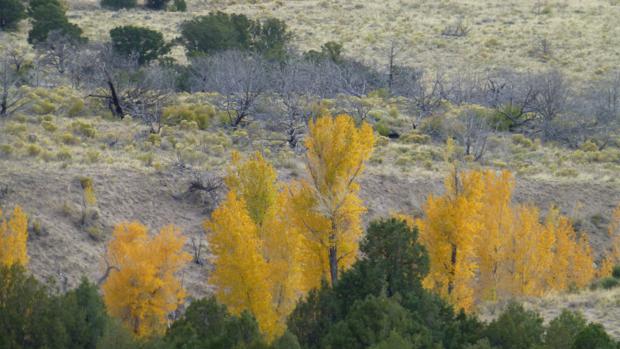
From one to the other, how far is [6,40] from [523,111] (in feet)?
110

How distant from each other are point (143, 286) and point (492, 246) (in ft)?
48.8

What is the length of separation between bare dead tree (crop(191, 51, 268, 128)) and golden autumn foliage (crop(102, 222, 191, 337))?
1982cm

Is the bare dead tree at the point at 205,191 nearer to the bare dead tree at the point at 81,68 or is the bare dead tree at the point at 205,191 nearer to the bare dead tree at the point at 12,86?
the bare dead tree at the point at 12,86

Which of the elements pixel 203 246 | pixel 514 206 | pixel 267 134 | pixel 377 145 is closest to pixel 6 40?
pixel 267 134

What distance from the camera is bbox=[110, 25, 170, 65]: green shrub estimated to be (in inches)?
2452

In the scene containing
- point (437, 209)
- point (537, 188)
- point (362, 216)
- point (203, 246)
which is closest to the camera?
point (437, 209)

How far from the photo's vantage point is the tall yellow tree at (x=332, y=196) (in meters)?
31.8

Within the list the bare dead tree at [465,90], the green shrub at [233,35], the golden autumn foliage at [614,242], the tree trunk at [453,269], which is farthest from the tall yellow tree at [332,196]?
the green shrub at [233,35]

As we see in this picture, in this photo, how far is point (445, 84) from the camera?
217 feet

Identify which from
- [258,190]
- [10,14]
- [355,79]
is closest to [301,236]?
[258,190]

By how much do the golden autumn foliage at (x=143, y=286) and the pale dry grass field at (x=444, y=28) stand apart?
3820 cm

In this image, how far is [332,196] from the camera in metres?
31.8

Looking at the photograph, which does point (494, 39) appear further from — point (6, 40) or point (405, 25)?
point (6, 40)

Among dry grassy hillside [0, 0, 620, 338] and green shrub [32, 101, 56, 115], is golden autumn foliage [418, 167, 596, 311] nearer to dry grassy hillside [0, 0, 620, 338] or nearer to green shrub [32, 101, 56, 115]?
dry grassy hillside [0, 0, 620, 338]
